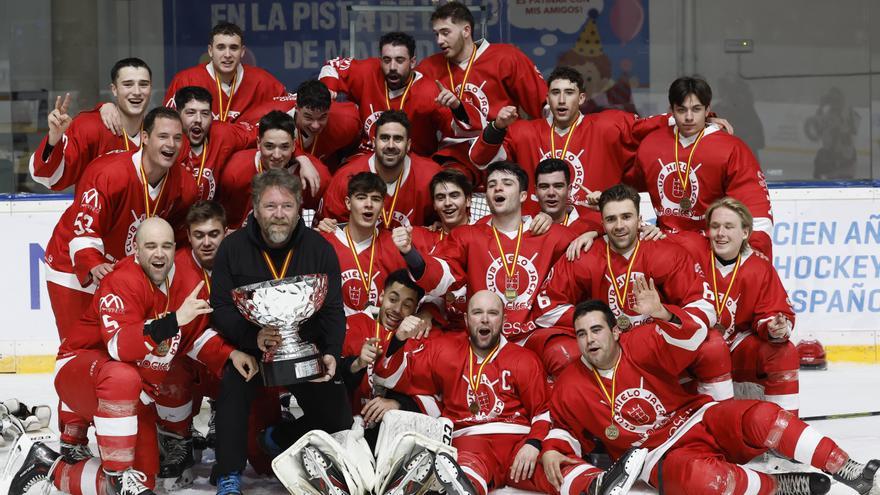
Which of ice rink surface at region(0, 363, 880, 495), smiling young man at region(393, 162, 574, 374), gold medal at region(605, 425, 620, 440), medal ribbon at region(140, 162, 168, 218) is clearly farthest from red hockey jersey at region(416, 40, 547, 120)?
gold medal at region(605, 425, 620, 440)

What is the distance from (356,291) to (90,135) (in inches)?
49.5

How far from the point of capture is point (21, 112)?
780 cm

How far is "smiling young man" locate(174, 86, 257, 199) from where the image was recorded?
4.93 metres

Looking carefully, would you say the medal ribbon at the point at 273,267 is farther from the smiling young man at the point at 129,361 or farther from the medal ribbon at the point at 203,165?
the medal ribbon at the point at 203,165

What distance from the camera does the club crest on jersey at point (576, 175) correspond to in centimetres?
527

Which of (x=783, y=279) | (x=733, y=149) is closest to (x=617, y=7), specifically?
(x=783, y=279)

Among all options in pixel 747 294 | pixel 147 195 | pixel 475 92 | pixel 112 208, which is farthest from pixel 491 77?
pixel 112 208

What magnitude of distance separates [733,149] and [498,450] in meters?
1.69

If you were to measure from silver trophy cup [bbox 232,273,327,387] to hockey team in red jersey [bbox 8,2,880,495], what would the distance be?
0.05 ft

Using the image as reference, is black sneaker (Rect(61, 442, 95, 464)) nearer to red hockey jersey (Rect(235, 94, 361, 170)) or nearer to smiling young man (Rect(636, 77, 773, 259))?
red hockey jersey (Rect(235, 94, 361, 170))

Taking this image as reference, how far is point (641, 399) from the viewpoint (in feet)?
13.6

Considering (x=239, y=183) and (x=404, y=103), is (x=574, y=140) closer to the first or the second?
(x=404, y=103)

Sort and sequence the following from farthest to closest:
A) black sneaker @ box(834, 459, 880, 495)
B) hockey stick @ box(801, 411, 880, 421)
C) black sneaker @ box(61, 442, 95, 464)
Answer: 1. hockey stick @ box(801, 411, 880, 421)
2. black sneaker @ box(61, 442, 95, 464)
3. black sneaker @ box(834, 459, 880, 495)

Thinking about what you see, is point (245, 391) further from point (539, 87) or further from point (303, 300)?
point (539, 87)
